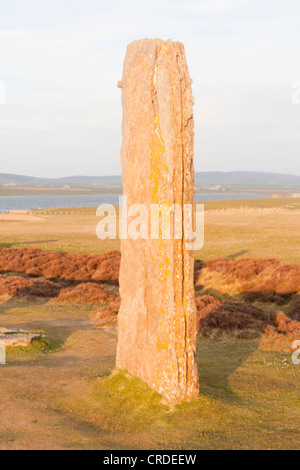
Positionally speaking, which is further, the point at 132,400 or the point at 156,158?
the point at 132,400

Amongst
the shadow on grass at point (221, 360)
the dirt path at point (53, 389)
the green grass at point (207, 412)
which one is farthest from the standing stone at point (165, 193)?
the dirt path at point (53, 389)

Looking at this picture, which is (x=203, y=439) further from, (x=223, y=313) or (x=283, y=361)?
(x=223, y=313)

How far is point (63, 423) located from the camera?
712 centimetres

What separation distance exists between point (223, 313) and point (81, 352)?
15.5 ft

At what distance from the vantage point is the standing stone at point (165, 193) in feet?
24.8

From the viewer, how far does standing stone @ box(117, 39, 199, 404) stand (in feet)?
24.8

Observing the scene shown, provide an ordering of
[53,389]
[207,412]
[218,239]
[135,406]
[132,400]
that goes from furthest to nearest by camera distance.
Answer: [218,239] → [53,389] → [132,400] → [135,406] → [207,412]

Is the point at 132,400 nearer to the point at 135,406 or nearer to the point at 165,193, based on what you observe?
the point at 135,406

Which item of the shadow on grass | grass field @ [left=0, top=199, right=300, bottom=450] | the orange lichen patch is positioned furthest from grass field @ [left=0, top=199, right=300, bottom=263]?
the orange lichen patch

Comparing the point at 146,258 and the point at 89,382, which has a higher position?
the point at 146,258

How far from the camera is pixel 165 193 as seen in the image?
7.59 m

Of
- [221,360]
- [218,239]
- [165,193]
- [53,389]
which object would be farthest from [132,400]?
[218,239]

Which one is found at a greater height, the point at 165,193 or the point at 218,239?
the point at 165,193

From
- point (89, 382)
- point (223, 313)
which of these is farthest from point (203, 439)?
point (223, 313)
